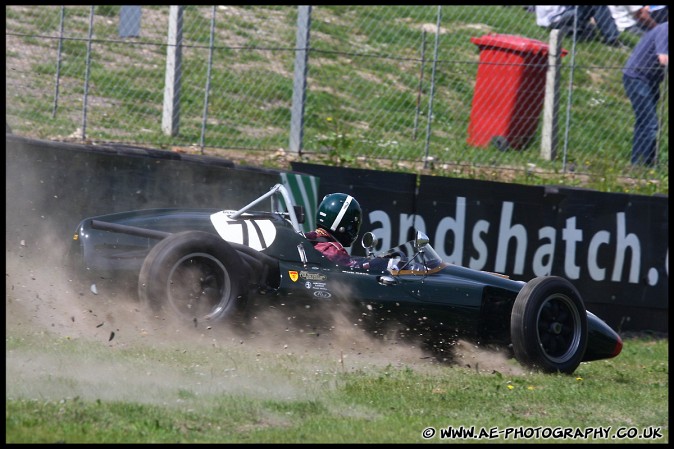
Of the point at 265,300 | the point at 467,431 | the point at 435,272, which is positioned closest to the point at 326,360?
the point at 265,300

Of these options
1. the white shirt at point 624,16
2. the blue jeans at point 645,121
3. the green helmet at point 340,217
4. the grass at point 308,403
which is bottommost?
the grass at point 308,403

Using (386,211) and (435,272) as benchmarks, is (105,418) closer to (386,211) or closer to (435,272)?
(435,272)

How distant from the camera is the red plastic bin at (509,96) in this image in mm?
13773

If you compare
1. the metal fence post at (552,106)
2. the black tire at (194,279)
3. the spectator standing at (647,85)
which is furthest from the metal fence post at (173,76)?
the spectator standing at (647,85)

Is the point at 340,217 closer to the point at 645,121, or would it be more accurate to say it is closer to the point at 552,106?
the point at 552,106

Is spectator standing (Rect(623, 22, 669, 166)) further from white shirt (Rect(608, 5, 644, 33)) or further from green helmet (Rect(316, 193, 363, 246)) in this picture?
green helmet (Rect(316, 193, 363, 246))

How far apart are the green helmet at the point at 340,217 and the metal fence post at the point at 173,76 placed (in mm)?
4033

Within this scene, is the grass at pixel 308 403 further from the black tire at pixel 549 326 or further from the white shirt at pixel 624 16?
the white shirt at pixel 624 16

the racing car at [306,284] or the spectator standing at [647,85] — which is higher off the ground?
the spectator standing at [647,85]

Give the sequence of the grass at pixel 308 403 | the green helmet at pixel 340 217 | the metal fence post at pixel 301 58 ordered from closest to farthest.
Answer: the grass at pixel 308 403 → the green helmet at pixel 340 217 → the metal fence post at pixel 301 58

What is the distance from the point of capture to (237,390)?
6031 mm

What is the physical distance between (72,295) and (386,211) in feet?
13.3

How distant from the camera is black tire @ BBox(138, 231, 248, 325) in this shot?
677cm

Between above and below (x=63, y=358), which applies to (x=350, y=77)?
above
